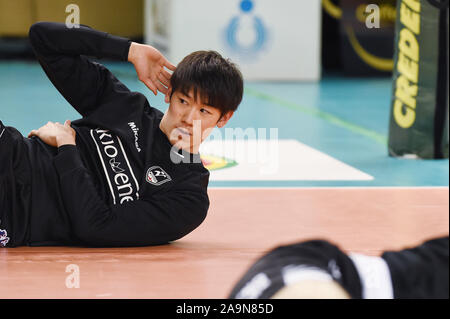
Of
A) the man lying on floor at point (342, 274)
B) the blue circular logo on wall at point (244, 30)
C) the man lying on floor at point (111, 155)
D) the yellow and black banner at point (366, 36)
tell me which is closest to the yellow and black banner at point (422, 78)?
the man lying on floor at point (111, 155)

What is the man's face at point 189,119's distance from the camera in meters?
2.52

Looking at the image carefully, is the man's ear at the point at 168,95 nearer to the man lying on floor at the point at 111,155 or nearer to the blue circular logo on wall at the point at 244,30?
the man lying on floor at the point at 111,155

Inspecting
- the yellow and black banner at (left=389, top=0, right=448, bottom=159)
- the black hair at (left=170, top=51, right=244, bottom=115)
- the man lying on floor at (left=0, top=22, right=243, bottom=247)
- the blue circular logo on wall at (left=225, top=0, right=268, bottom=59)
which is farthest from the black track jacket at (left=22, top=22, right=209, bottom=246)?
the blue circular logo on wall at (left=225, top=0, right=268, bottom=59)

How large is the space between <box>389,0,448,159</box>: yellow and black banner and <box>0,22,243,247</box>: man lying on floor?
2516 mm

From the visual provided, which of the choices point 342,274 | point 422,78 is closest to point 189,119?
point 342,274

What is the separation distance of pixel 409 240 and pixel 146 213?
1.03 m

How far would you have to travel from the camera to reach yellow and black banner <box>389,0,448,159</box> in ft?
15.6

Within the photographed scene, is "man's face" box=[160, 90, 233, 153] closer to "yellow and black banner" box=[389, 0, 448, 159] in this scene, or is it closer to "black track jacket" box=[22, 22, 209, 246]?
"black track jacket" box=[22, 22, 209, 246]

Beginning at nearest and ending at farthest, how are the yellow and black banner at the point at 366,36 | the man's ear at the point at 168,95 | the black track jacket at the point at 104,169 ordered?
1. the black track jacket at the point at 104,169
2. the man's ear at the point at 168,95
3. the yellow and black banner at the point at 366,36

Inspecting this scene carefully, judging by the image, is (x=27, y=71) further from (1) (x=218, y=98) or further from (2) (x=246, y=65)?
(1) (x=218, y=98)

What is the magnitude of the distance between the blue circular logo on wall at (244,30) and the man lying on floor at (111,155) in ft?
20.7

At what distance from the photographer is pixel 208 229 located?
3012 millimetres

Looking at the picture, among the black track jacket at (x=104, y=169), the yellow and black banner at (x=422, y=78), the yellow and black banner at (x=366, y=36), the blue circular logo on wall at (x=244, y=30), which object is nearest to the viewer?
the black track jacket at (x=104, y=169)

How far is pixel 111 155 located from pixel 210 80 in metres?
0.43
